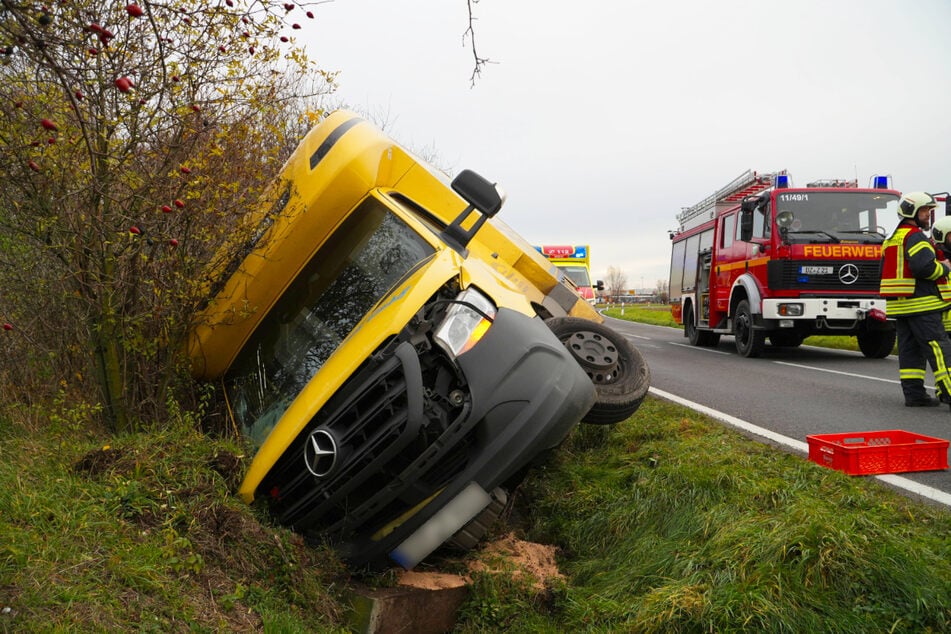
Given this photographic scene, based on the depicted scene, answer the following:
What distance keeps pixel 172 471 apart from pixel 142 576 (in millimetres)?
772

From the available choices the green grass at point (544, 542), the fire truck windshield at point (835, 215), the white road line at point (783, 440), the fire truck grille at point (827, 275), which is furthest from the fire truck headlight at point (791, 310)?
the green grass at point (544, 542)

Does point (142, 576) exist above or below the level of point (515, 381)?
below

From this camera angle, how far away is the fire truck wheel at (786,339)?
11.0 meters

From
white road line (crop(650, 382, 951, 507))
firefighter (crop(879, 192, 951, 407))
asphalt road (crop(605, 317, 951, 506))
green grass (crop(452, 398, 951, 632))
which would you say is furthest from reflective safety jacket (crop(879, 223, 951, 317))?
green grass (crop(452, 398, 951, 632))

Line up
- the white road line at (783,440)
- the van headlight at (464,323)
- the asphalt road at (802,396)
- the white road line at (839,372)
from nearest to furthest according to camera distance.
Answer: the van headlight at (464,323) < the white road line at (783,440) < the asphalt road at (802,396) < the white road line at (839,372)

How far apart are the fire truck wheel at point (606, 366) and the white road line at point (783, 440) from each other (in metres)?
1.07

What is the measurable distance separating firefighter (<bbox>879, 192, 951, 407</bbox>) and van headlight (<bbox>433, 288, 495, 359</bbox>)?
14.8 ft

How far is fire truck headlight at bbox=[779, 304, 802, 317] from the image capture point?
10188 millimetres

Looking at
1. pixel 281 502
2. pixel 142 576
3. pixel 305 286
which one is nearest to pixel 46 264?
pixel 305 286

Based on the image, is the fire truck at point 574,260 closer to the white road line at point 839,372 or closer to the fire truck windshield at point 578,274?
the fire truck windshield at point 578,274

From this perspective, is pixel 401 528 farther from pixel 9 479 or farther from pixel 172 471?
pixel 9 479

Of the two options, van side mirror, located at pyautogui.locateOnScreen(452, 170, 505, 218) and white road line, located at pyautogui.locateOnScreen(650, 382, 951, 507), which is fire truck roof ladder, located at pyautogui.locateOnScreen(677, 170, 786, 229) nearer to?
white road line, located at pyautogui.locateOnScreen(650, 382, 951, 507)

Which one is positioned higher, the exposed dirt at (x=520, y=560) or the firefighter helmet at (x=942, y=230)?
the firefighter helmet at (x=942, y=230)

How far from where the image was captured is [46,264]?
13.6 ft
